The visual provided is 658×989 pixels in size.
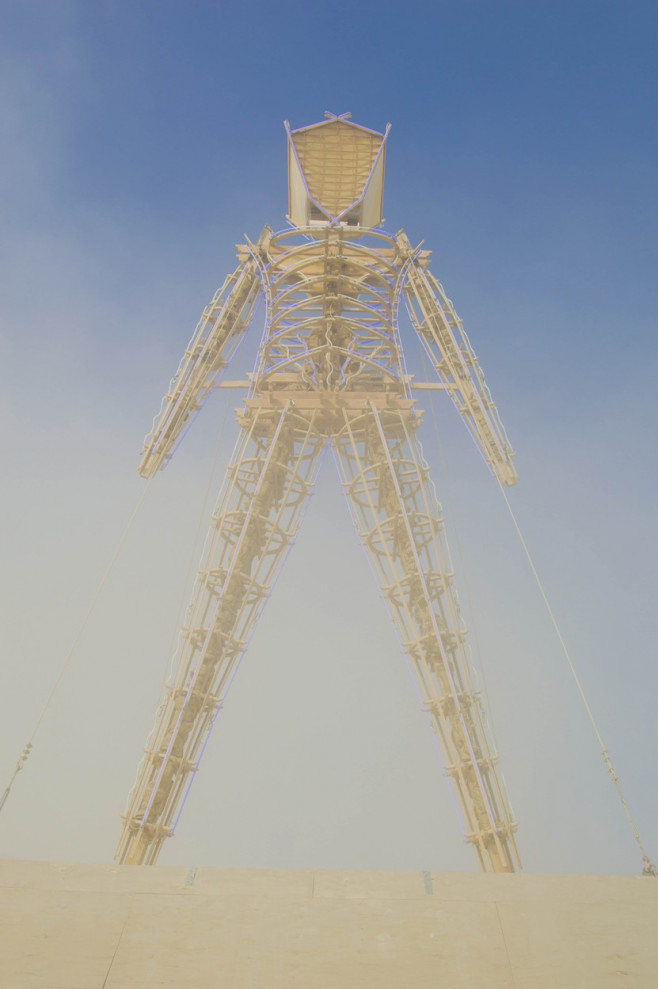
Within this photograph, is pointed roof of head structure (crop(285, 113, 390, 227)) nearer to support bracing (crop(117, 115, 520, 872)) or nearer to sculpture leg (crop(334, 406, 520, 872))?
support bracing (crop(117, 115, 520, 872))

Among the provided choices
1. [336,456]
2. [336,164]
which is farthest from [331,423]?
[336,164]

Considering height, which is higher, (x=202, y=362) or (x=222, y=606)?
(x=202, y=362)

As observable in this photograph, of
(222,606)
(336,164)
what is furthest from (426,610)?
(336,164)

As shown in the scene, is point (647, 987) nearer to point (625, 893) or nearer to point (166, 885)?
point (625, 893)

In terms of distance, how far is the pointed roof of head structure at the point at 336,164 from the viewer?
16.7 m

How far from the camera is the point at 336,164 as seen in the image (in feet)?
55.6

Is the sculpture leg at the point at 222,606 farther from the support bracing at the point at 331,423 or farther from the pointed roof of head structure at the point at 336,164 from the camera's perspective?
the pointed roof of head structure at the point at 336,164

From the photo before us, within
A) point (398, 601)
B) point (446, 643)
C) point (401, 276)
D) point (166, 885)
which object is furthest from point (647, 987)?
point (401, 276)

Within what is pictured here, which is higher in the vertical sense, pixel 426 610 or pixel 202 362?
pixel 202 362

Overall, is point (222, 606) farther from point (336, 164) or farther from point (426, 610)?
point (336, 164)

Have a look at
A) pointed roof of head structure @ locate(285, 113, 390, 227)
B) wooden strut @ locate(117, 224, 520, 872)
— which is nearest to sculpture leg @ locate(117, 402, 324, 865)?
wooden strut @ locate(117, 224, 520, 872)

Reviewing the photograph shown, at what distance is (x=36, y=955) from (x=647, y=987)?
173 inches

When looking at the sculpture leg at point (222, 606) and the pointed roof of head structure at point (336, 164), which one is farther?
the pointed roof of head structure at point (336, 164)

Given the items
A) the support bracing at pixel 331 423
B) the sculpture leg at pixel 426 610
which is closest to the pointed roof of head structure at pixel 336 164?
the support bracing at pixel 331 423
